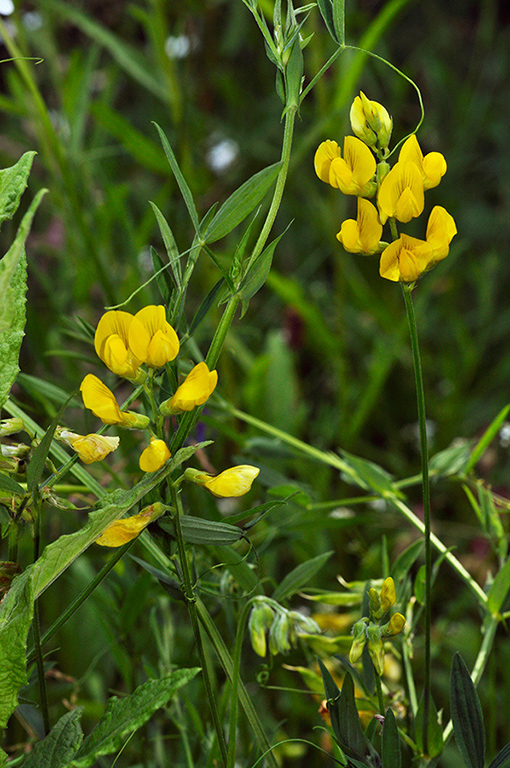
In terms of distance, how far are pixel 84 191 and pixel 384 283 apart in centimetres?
43

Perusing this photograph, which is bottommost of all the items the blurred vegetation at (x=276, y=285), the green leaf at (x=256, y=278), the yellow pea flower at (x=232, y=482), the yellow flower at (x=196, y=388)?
the blurred vegetation at (x=276, y=285)

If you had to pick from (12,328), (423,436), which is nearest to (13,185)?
(12,328)

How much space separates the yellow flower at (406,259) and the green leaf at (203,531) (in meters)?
0.10

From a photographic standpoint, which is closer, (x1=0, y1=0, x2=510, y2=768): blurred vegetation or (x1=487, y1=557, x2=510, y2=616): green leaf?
(x1=487, y1=557, x2=510, y2=616): green leaf

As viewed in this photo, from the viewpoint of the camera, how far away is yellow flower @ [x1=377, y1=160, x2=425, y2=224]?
0.23m

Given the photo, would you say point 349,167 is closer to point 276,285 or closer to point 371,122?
point 371,122

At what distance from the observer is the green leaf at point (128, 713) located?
193mm

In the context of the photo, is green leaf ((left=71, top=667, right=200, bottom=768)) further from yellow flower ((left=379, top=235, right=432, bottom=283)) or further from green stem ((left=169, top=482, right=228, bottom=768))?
yellow flower ((left=379, top=235, right=432, bottom=283))

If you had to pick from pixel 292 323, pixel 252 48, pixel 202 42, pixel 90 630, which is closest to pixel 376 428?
pixel 292 323

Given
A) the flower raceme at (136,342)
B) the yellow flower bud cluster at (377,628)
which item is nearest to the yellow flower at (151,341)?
the flower raceme at (136,342)

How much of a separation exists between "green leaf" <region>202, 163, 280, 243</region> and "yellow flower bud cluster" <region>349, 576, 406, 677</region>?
0.13m

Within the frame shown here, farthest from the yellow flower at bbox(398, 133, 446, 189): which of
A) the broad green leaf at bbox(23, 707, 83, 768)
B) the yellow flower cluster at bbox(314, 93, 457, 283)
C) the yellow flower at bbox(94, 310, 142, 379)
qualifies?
the broad green leaf at bbox(23, 707, 83, 768)

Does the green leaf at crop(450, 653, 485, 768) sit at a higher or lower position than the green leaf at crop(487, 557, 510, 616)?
higher

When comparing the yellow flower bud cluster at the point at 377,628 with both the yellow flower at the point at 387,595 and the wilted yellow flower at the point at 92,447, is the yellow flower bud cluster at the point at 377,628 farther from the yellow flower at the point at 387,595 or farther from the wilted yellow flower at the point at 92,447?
the wilted yellow flower at the point at 92,447
